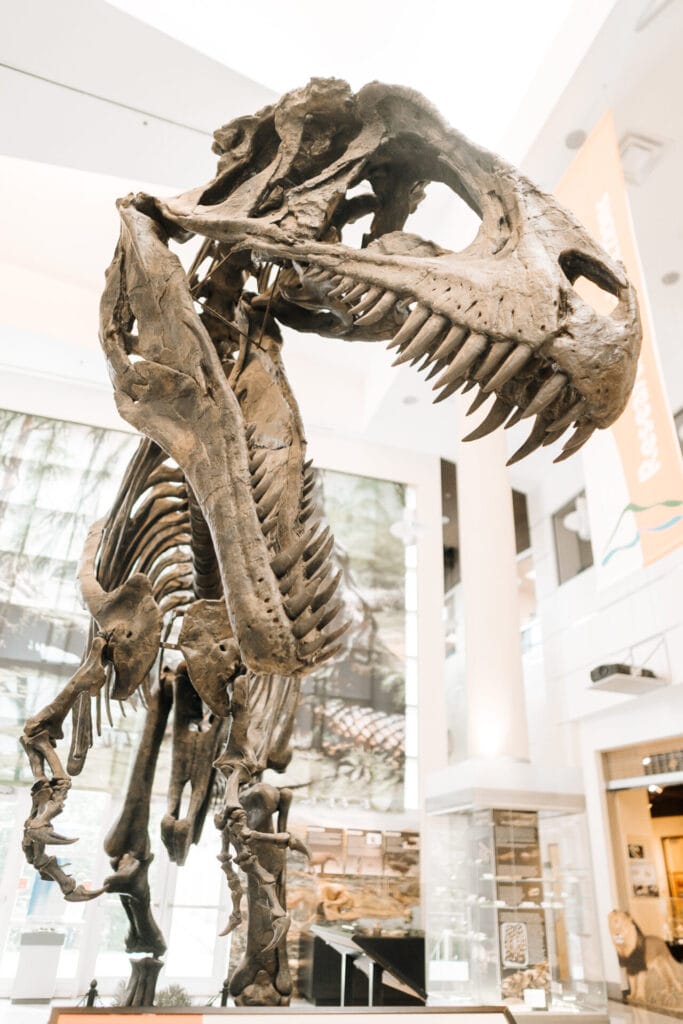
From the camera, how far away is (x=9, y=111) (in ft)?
21.4

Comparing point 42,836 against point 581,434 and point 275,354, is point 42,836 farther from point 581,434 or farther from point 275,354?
point 581,434

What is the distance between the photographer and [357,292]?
1613 millimetres

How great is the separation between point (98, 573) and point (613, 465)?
4182mm

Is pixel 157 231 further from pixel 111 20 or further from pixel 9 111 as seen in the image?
pixel 9 111

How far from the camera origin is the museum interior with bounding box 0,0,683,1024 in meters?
1.76

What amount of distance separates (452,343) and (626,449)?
430cm

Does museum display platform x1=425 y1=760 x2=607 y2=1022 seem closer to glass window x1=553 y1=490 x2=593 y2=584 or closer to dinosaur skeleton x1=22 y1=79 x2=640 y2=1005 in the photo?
dinosaur skeleton x1=22 y1=79 x2=640 y2=1005

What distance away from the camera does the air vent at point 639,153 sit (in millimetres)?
7387

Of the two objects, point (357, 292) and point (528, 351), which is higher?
point (357, 292)

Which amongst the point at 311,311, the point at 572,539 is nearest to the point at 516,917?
the point at 311,311

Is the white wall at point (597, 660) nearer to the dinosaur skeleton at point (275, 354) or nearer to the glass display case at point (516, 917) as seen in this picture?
the glass display case at point (516, 917)

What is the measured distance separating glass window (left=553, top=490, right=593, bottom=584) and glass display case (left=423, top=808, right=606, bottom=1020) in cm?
567

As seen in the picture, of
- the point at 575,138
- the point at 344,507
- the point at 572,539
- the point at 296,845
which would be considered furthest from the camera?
the point at 344,507

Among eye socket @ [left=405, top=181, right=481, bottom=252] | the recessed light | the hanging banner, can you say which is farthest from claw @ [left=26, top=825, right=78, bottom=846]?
eye socket @ [left=405, top=181, right=481, bottom=252]
